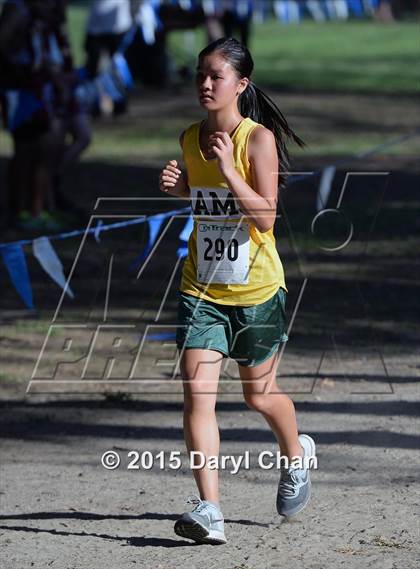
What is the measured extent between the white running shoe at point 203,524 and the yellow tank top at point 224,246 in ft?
2.40

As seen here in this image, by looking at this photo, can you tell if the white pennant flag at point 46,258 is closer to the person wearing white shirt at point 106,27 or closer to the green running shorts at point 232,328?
the green running shorts at point 232,328

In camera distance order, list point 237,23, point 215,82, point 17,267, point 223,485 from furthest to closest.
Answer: point 237,23 < point 17,267 < point 223,485 < point 215,82

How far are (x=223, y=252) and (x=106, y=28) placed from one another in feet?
42.8

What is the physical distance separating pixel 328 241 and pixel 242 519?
5.78 metres

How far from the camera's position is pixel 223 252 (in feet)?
15.2

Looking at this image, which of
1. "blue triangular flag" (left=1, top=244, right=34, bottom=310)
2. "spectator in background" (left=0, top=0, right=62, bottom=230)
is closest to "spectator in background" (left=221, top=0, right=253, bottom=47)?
"spectator in background" (left=0, top=0, right=62, bottom=230)

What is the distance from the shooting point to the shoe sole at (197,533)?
4539 mm

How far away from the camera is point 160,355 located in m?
7.49

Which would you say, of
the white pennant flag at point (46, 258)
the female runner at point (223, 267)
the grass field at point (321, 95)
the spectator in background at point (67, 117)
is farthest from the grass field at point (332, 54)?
the female runner at point (223, 267)

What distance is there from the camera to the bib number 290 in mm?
4645

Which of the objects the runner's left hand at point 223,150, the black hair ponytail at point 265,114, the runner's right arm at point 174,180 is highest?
the runner's left hand at point 223,150

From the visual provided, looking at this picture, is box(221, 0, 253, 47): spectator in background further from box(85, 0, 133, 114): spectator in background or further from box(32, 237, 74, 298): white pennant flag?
box(32, 237, 74, 298): white pennant flag

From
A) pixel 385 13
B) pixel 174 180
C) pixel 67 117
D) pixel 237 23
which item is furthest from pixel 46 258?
pixel 385 13

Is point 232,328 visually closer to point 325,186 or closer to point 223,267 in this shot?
point 223,267
